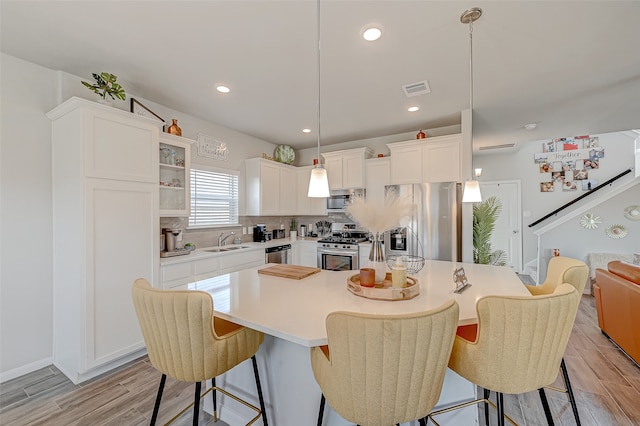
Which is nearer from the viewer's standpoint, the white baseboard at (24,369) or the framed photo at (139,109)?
the white baseboard at (24,369)

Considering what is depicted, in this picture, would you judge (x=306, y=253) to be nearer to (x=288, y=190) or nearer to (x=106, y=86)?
(x=288, y=190)

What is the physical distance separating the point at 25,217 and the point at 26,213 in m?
0.03

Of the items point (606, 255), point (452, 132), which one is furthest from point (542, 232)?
point (452, 132)

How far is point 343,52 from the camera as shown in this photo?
224 centimetres

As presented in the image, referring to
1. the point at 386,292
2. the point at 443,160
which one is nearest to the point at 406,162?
the point at 443,160

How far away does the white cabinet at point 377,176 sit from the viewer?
430 cm

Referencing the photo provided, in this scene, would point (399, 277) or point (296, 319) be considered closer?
point (296, 319)

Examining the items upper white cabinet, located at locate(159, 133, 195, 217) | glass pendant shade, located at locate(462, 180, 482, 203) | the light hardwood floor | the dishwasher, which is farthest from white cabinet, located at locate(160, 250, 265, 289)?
glass pendant shade, located at locate(462, 180, 482, 203)

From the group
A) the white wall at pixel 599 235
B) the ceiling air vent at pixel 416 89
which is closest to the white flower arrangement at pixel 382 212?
the ceiling air vent at pixel 416 89

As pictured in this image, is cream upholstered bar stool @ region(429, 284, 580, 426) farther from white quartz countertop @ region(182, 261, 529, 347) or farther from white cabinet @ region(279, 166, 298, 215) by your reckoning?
white cabinet @ region(279, 166, 298, 215)

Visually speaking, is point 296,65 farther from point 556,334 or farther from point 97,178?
point 556,334

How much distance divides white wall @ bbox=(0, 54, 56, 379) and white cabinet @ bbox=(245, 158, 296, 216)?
7.85 ft

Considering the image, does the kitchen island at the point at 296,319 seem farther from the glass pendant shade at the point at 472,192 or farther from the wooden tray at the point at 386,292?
the glass pendant shade at the point at 472,192

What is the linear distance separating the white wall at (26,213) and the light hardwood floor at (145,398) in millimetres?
310
